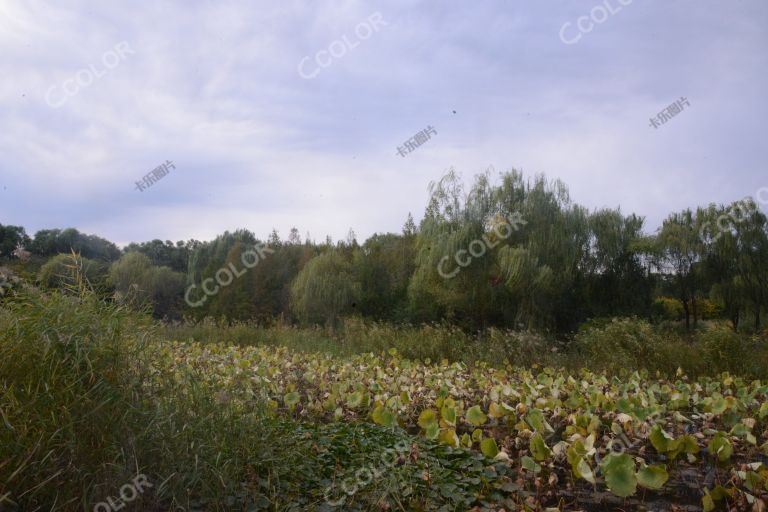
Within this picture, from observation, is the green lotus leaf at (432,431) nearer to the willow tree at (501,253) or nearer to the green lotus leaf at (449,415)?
the green lotus leaf at (449,415)

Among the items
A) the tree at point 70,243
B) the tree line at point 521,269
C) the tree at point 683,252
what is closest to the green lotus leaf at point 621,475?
the tree line at point 521,269

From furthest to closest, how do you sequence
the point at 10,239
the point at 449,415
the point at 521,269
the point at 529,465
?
1. the point at 10,239
2. the point at 521,269
3. the point at 449,415
4. the point at 529,465

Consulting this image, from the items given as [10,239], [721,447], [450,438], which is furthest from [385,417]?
[10,239]

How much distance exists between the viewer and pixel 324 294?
16547 mm

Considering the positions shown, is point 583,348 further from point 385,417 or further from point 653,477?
point 653,477

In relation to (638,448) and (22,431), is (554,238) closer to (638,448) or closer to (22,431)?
(638,448)

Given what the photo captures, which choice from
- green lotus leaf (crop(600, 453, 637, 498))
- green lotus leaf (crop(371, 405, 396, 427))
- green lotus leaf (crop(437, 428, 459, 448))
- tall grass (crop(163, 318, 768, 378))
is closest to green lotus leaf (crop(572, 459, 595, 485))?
green lotus leaf (crop(600, 453, 637, 498))

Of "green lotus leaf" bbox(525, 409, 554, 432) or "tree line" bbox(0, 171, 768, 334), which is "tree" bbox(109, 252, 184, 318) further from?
"green lotus leaf" bbox(525, 409, 554, 432)

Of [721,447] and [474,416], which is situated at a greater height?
[474,416]

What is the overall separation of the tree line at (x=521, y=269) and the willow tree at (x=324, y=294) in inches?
1.4

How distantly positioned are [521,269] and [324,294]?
21.1 feet

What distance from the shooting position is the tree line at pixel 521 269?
43.9ft

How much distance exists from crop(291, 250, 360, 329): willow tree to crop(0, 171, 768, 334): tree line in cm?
4

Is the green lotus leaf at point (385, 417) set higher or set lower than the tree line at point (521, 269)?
lower
